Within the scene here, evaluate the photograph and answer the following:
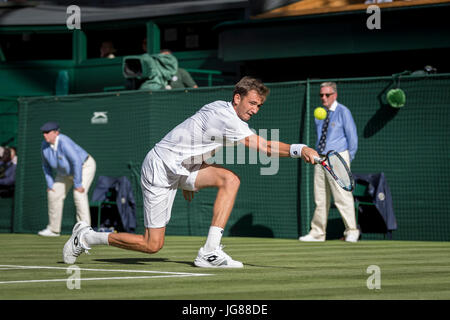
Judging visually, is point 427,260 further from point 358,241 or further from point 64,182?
point 64,182

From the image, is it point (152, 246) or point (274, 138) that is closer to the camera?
point (152, 246)

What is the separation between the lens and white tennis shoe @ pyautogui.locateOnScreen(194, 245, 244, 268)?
26.3ft

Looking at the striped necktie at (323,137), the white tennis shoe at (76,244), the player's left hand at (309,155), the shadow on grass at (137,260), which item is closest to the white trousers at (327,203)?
the striped necktie at (323,137)

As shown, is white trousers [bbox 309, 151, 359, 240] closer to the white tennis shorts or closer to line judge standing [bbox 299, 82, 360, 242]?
line judge standing [bbox 299, 82, 360, 242]

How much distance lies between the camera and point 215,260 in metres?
8.02

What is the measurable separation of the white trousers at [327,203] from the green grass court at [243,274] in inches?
41.5

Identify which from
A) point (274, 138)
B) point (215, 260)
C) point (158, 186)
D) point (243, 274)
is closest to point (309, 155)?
point (243, 274)

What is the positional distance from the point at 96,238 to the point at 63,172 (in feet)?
21.7

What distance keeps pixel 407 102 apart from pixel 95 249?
572cm

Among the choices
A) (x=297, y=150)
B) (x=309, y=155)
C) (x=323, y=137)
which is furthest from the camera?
(x=323, y=137)

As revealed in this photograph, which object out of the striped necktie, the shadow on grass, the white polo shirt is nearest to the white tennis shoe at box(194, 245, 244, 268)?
the shadow on grass

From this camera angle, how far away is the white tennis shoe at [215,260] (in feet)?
26.3

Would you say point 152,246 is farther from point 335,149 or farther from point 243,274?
point 335,149
